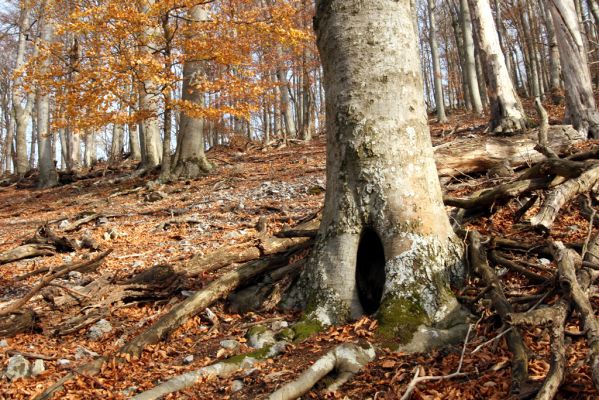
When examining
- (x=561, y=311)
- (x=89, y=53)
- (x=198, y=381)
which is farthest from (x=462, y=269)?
(x=89, y=53)

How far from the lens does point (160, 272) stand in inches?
194

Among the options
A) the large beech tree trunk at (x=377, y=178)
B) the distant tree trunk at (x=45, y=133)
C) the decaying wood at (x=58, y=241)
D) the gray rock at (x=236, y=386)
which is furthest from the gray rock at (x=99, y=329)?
the distant tree trunk at (x=45, y=133)

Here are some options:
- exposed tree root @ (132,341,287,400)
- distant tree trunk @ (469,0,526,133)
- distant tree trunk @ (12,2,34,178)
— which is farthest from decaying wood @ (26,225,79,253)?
distant tree trunk @ (12,2,34,178)

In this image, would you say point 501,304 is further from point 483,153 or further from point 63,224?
point 63,224

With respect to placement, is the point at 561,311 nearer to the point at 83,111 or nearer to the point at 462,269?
the point at 462,269

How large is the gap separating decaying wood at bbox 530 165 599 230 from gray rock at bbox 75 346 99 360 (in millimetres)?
3923

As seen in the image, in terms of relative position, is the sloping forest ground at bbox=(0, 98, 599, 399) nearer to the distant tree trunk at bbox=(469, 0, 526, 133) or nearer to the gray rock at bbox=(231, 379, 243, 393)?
the gray rock at bbox=(231, 379, 243, 393)

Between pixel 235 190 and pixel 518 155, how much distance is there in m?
5.96

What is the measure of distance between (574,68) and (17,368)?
33.2 ft

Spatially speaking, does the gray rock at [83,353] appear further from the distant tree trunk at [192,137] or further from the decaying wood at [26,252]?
the distant tree trunk at [192,137]

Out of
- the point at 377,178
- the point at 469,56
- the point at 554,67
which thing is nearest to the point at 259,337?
the point at 377,178

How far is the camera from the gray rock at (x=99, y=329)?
4.02 meters

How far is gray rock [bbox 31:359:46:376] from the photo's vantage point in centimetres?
333

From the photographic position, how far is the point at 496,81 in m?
9.28
